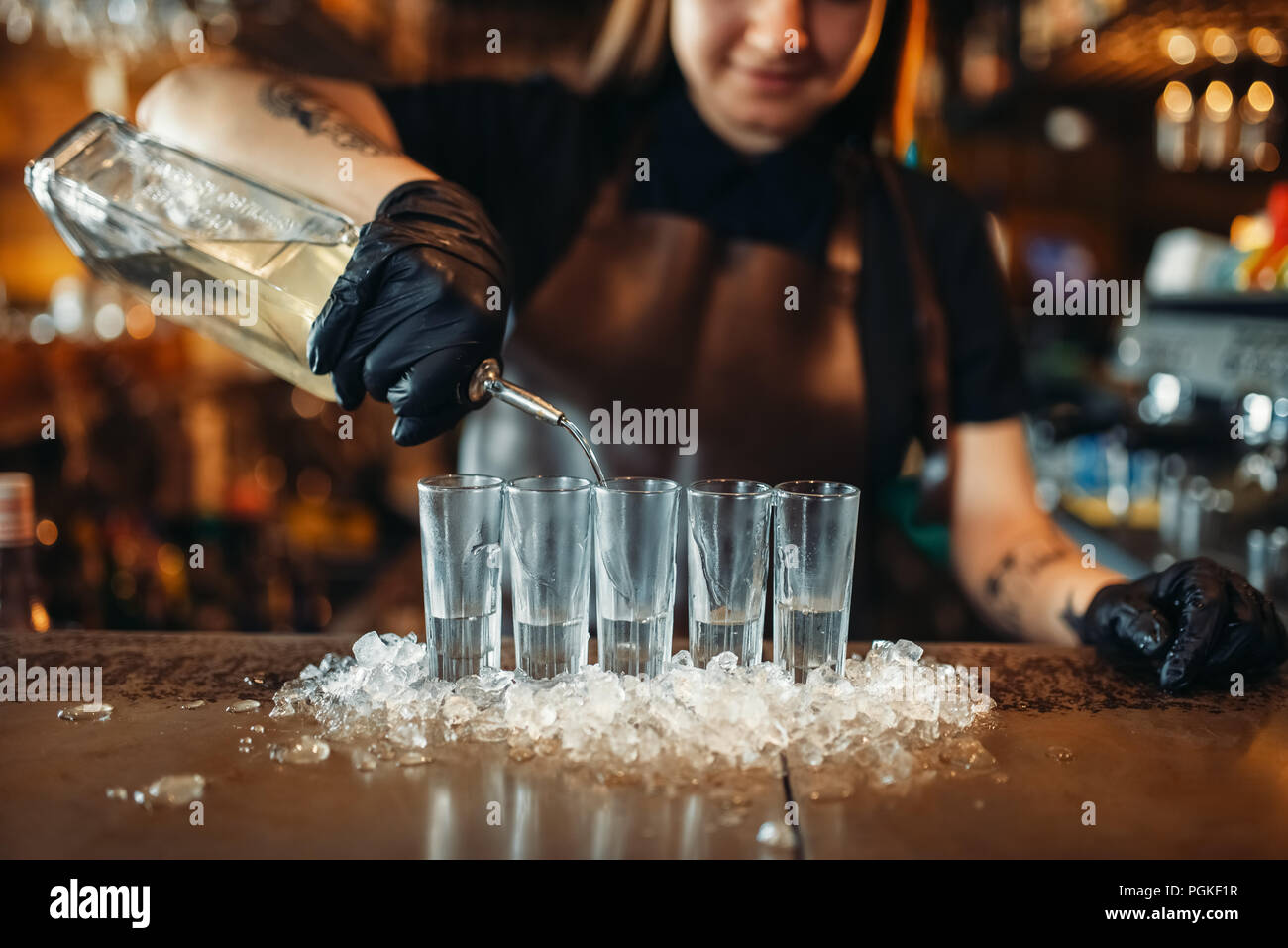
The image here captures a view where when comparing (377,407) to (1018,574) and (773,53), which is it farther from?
(1018,574)

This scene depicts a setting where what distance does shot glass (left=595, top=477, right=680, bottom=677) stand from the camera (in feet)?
2.83

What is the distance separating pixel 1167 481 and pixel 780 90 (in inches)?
57.9

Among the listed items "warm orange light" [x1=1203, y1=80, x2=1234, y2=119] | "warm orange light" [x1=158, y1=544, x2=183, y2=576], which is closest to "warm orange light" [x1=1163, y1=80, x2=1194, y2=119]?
"warm orange light" [x1=1203, y1=80, x2=1234, y2=119]

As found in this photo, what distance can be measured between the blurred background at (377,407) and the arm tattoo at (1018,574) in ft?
1.75

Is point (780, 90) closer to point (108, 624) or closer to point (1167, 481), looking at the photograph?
point (1167, 481)

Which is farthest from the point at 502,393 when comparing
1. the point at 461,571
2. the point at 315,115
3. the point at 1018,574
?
the point at 1018,574

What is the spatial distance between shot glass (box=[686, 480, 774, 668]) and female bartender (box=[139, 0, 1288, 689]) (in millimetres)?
593

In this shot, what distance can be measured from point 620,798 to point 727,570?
8.8 inches

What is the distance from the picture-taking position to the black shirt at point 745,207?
1614 millimetres

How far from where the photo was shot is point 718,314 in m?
1.62

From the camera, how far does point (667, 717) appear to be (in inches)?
32.4

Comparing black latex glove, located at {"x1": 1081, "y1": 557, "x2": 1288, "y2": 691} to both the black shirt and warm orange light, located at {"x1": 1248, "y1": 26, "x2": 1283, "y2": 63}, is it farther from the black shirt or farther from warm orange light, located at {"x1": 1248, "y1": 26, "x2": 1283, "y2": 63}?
Result: warm orange light, located at {"x1": 1248, "y1": 26, "x2": 1283, "y2": 63}

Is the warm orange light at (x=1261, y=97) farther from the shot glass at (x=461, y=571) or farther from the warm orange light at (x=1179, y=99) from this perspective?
the shot glass at (x=461, y=571)
